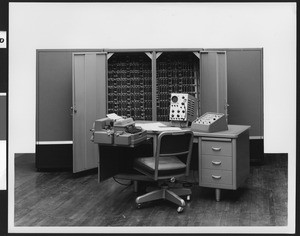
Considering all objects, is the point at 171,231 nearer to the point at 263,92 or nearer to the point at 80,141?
the point at 80,141

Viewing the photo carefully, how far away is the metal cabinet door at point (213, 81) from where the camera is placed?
629 cm

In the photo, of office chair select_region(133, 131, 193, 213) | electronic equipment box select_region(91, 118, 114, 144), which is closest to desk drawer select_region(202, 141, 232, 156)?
office chair select_region(133, 131, 193, 213)

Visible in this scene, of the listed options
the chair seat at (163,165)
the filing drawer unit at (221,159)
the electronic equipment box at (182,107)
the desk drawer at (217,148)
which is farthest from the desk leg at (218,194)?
the electronic equipment box at (182,107)

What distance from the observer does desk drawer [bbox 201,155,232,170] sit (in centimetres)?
476

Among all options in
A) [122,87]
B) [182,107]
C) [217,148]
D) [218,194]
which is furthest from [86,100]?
[218,194]

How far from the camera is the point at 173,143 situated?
4465 mm

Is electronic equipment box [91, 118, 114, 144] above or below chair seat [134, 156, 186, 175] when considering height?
above

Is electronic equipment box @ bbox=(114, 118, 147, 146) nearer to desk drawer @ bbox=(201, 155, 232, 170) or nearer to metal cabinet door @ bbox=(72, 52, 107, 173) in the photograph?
desk drawer @ bbox=(201, 155, 232, 170)

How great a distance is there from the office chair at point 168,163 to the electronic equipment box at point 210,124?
40 cm

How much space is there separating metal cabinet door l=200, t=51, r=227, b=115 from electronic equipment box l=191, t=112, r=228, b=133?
129 centimetres

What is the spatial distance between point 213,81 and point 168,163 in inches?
81.5

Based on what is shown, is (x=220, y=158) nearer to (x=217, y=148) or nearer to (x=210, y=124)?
(x=217, y=148)

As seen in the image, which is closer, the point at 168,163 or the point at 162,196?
the point at 168,163

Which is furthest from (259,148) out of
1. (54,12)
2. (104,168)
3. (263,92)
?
(54,12)
